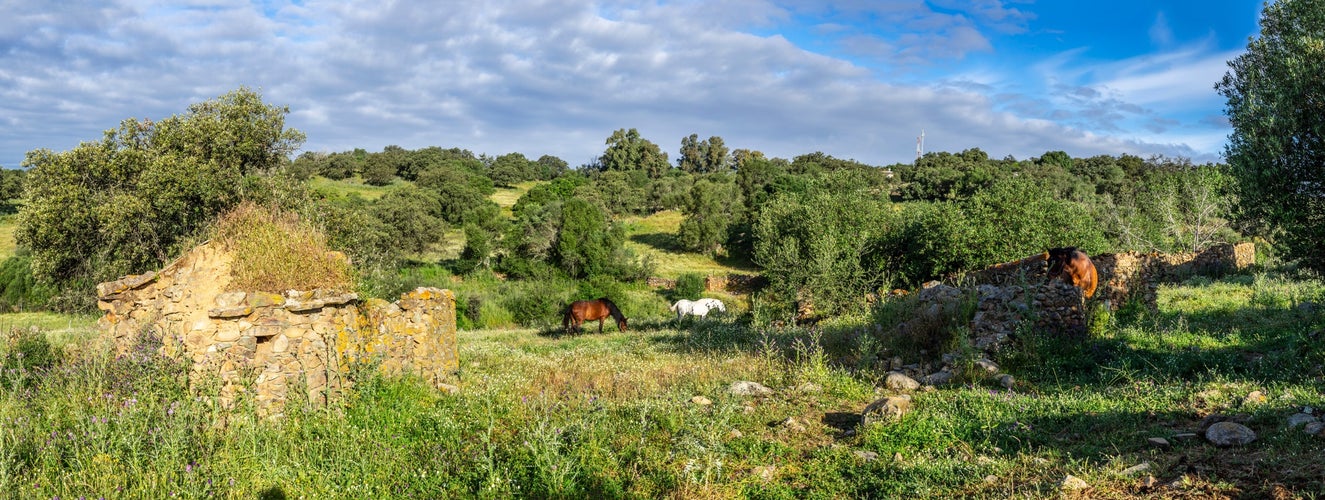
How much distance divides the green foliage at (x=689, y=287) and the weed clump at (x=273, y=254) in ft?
93.9

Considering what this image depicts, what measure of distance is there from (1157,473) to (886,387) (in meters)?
3.81

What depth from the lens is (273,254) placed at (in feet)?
25.7

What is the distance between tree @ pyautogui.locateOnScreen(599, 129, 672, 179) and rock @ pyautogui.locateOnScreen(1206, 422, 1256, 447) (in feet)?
300

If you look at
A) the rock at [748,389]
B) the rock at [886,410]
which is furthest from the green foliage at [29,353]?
the rock at [886,410]

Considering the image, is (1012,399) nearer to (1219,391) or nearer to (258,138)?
(1219,391)

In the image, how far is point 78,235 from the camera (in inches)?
715

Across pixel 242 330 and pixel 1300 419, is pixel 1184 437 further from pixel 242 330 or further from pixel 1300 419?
pixel 242 330

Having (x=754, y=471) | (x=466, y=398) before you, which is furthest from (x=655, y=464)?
(x=466, y=398)

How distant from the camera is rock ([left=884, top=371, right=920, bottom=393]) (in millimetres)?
8273

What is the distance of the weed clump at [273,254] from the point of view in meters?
7.73

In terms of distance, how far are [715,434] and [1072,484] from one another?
A: 9.09 ft

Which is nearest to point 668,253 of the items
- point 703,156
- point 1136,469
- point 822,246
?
point 822,246

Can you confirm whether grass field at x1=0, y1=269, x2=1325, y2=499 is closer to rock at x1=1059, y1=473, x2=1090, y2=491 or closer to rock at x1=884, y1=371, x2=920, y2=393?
rock at x1=1059, y1=473, x2=1090, y2=491

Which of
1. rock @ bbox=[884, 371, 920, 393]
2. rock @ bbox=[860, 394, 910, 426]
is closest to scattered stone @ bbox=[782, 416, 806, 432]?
rock @ bbox=[860, 394, 910, 426]
